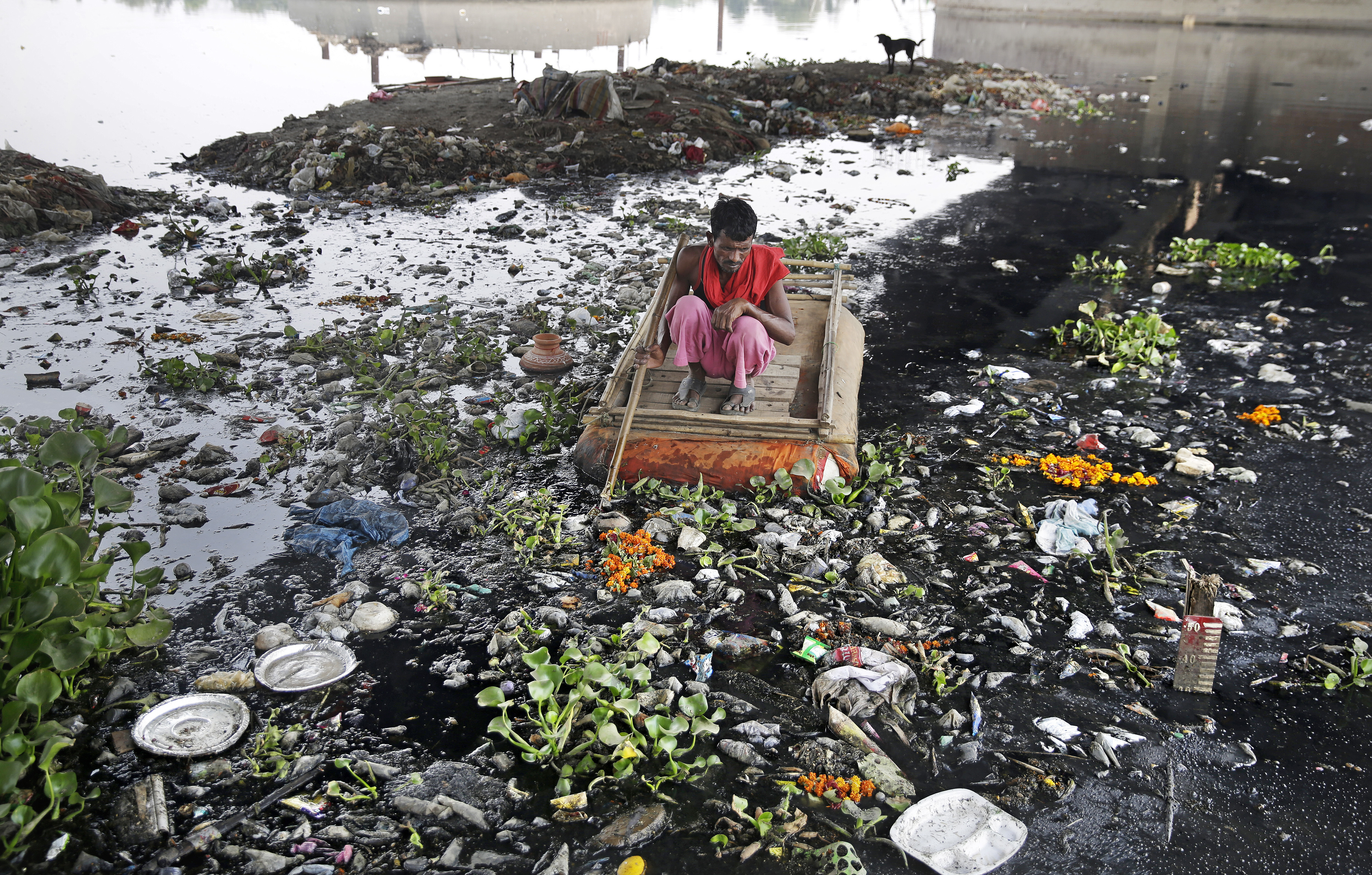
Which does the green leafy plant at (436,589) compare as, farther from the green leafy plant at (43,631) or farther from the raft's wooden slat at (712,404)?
the raft's wooden slat at (712,404)

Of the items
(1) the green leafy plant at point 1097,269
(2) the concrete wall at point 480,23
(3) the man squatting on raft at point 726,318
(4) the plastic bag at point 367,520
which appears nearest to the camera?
(4) the plastic bag at point 367,520

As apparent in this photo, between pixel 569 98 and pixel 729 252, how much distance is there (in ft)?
26.2

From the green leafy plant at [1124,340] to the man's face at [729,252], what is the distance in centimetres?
255

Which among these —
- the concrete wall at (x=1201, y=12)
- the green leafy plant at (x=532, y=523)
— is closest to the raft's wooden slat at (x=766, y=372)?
the green leafy plant at (x=532, y=523)

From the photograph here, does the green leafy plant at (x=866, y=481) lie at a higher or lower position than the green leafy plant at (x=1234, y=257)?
lower

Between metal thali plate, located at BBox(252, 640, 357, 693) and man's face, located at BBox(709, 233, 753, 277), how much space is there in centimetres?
219

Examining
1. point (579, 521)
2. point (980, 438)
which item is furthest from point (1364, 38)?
point (579, 521)

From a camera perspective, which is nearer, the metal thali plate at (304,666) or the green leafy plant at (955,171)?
the metal thali plate at (304,666)

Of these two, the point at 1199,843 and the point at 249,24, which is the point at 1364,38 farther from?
the point at 249,24

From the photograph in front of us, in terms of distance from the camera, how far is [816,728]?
258 cm

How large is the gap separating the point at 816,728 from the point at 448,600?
1.41 m

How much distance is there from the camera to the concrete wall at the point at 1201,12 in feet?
77.9

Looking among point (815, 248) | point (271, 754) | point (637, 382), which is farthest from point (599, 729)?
point (815, 248)

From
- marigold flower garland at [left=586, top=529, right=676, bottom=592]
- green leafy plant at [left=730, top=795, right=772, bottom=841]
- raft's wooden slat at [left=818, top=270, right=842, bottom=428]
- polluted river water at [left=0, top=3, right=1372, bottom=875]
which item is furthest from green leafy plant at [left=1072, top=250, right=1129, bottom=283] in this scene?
green leafy plant at [left=730, top=795, right=772, bottom=841]
